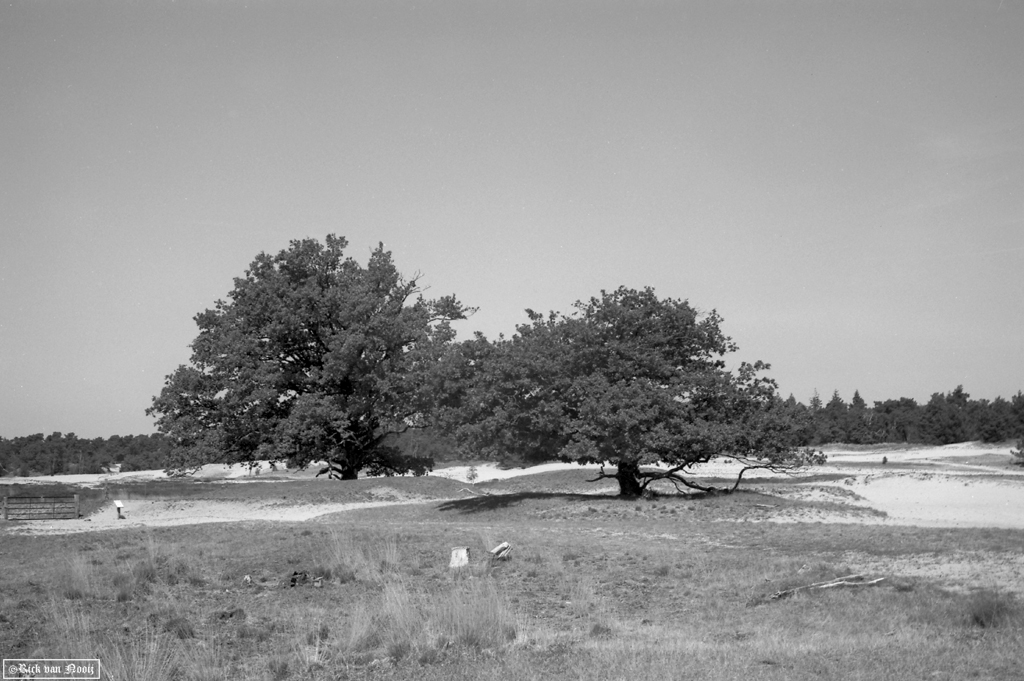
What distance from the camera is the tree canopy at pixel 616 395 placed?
25.2 metres

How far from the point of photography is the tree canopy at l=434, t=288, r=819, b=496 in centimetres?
2522

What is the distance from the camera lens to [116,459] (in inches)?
4163

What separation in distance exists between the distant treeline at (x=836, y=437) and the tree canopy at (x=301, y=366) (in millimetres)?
32089

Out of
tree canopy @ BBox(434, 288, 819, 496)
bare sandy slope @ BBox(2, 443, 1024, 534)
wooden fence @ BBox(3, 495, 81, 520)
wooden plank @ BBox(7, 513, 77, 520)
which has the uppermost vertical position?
tree canopy @ BBox(434, 288, 819, 496)

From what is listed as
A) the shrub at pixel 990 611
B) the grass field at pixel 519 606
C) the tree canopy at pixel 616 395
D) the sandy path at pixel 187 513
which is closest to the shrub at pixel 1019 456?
the tree canopy at pixel 616 395

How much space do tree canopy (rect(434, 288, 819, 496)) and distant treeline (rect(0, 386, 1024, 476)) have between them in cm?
4499

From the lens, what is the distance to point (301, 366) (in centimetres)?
4022

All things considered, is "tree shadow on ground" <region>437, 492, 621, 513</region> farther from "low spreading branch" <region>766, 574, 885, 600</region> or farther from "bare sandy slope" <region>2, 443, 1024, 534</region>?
"low spreading branch" <region>766, 574, 885, 600</region>

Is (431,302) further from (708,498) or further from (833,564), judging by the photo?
(833,564)

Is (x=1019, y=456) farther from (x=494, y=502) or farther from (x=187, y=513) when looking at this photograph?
(x=187, y=513)

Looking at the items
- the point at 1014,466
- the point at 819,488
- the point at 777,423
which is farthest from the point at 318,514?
the point at 1014,466

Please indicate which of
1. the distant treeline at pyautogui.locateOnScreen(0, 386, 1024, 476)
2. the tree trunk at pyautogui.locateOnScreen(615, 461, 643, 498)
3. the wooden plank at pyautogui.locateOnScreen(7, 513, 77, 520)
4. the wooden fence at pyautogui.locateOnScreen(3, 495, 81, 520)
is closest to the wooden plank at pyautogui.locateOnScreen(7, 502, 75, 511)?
the wooden fence at pyautogui.locateOnScreen(3, 495, 81, 520)

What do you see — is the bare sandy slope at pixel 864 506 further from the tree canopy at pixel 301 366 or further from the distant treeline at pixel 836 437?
the distant treeline at pixel 836 437

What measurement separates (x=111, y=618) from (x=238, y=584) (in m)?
2.54
